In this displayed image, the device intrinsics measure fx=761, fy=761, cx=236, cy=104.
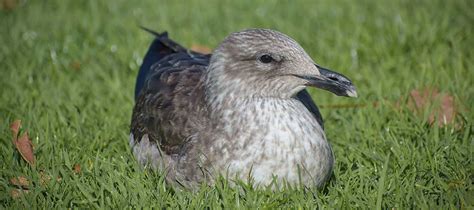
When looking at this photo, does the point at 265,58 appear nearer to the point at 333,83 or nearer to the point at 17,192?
the point at 333,83

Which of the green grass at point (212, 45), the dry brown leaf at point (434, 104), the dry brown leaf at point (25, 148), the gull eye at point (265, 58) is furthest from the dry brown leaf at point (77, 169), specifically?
the dry brown leaf at point (434, 104)

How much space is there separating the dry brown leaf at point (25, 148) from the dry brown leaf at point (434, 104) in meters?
2.67

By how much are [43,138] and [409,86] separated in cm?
282

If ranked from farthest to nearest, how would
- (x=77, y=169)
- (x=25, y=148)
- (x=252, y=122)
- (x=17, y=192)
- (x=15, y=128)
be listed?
(x=15, y=128)
(x=25, y=148)
(x=77, y=169)
(x=17, y=192)
(x=252, y=122)

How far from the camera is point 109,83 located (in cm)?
654

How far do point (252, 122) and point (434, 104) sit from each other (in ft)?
5.75

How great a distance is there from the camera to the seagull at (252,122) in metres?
4.21

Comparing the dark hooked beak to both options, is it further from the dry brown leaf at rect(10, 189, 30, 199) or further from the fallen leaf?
the fallen leaf

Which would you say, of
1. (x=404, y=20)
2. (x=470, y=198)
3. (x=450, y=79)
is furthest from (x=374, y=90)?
(x=470, y=198)

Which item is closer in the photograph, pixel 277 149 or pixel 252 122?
pixel 277 149

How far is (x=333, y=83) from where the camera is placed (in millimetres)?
4234

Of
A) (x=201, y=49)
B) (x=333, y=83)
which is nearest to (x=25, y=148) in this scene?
(x=333, y=83)

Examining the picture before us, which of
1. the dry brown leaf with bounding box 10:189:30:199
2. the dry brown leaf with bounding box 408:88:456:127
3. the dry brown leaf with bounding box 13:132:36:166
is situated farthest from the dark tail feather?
the dry brown leaf with bounding box 408:88:456:127

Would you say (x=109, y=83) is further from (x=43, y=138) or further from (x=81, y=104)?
(x=43, y=138)
